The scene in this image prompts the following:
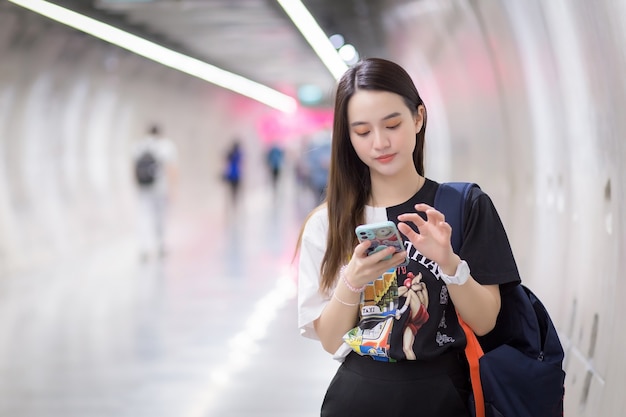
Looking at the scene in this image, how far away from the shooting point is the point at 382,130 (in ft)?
8.48

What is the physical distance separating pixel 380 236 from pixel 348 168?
0.44 metres

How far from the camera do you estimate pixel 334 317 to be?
8.45 ft

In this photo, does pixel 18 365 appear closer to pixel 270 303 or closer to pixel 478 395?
pixel 270 303

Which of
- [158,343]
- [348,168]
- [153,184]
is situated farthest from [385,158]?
[153,184]

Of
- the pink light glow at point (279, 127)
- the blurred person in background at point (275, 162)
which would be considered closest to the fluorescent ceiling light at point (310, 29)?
the blurred person in background at point (275, 162)

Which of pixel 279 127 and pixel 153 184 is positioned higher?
pixel 279 127

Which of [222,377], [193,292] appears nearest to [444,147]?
[193,292]

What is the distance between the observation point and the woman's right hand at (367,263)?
7.85ft

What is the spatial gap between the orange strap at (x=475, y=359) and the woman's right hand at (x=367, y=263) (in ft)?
0.88

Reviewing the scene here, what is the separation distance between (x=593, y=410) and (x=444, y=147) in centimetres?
1549

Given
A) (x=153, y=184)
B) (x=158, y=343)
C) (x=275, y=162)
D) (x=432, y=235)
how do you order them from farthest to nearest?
(x=275, y=162)
(x=153, y=184)
(x=158, y=343)
(x=432, y=235)

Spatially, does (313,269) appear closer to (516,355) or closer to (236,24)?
(516,355)

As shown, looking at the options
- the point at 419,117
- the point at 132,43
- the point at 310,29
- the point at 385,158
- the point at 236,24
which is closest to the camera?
the point at 385,158

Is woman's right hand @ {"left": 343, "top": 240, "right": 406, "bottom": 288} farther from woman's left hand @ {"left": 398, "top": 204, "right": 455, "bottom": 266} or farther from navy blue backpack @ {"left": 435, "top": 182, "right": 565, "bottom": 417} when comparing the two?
navy blue backpack @ {"left": 435, "top": 182, "right": 565, "bottom": 417}
